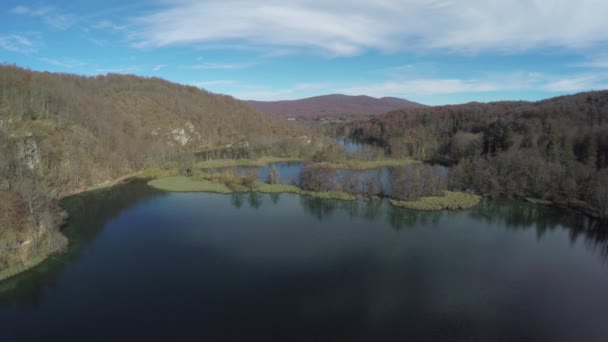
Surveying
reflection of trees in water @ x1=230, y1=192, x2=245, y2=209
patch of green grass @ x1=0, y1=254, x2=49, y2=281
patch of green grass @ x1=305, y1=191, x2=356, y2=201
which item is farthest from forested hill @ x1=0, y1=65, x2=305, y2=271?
patch of green grass @ x1=305, y1=191, x2=356, y2=201

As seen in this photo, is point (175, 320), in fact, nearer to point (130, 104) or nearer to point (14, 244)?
point (14, 244)

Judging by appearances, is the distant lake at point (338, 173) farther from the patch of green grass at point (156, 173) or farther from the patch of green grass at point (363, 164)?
the patch of green grass at point (156, 173)

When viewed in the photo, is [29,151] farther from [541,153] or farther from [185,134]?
[541,153]

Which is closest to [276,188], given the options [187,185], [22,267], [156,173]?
[187,185]

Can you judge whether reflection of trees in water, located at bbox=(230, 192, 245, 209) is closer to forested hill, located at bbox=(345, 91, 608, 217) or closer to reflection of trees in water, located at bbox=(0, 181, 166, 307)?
reflection of trees in water, located at bbox=(0, 181, 166, 307)

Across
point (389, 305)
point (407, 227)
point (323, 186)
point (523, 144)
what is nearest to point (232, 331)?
point (389, 305)

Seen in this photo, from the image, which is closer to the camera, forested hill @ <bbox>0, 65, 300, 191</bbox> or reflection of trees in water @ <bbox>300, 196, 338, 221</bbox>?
reflection of trees in water @ <bbox>300, 196, 338, 221</bbox>
